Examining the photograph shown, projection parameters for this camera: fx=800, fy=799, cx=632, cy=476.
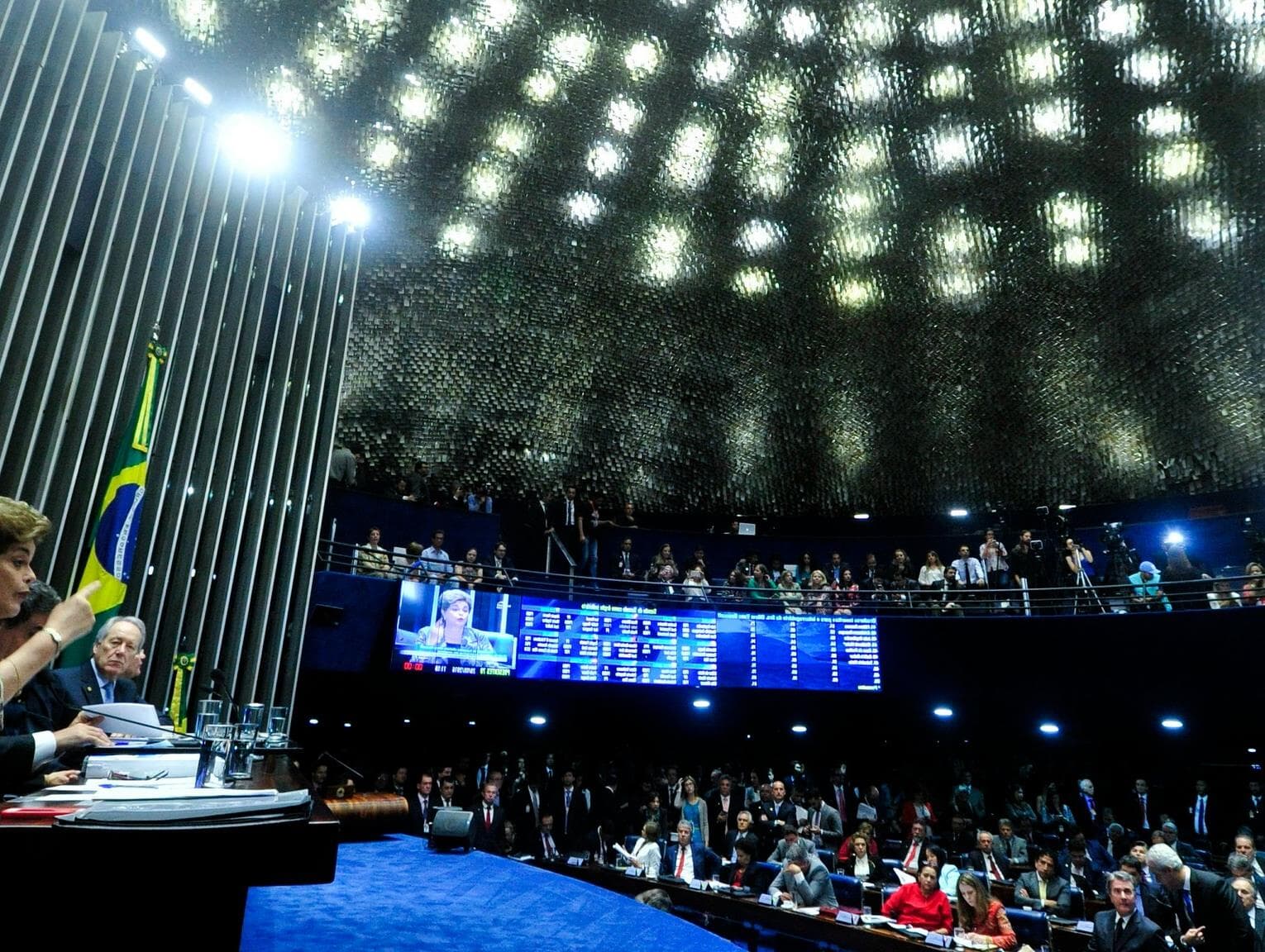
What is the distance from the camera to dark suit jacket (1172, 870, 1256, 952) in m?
3.99

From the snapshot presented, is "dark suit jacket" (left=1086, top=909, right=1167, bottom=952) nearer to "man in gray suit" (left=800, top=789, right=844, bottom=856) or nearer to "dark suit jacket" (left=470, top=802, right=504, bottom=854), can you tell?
"man in gray suit" (left=800, top=789, right=844, bottom=856)

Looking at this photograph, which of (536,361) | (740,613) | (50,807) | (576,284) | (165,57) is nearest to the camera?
(50,807)

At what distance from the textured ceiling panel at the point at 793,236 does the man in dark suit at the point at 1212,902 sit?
850 cm

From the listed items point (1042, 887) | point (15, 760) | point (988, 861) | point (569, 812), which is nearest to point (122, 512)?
point (15, 760)

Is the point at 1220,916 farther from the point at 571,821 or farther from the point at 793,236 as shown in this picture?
the point at 793,236

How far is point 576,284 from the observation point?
12.2m

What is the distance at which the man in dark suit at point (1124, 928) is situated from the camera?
4379 mm

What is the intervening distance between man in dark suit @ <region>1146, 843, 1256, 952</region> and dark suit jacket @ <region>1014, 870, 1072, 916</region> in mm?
2319

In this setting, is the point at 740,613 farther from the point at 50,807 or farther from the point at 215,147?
the point at 50,807

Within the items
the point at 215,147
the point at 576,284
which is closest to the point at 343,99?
the point at 215,147

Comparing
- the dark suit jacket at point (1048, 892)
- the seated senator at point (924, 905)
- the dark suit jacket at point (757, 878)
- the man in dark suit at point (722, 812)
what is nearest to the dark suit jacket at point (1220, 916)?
the seated senator at point (924, 905)

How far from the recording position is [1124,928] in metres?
4.51

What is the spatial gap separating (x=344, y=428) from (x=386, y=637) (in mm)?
5046

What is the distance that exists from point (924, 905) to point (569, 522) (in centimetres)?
903
